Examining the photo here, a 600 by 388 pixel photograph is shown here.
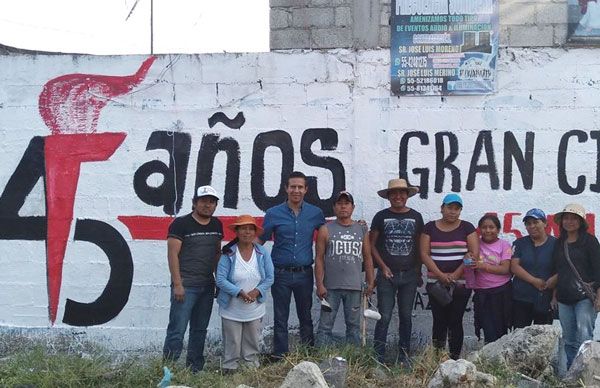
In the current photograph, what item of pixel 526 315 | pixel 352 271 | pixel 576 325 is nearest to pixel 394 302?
pixel 352 271

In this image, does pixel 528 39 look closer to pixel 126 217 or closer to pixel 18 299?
pixel 126 217

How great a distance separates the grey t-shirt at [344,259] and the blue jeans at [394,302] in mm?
251

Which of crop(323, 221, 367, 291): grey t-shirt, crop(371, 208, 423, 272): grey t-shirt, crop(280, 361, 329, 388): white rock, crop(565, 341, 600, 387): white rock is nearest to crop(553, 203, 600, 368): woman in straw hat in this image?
crop(565, 341, 600, 387): white rock

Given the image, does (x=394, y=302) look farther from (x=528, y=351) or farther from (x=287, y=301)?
(x=528, y=351)

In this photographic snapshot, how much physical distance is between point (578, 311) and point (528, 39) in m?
2.78

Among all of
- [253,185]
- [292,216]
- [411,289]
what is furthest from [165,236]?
[411,289]

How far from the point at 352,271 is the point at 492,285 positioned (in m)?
1.23

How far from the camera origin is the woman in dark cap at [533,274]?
652 centimetres

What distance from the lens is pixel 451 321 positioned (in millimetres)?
6824

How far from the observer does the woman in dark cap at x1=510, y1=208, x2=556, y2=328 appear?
652 centimetres

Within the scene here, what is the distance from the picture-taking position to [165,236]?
760 centimetres

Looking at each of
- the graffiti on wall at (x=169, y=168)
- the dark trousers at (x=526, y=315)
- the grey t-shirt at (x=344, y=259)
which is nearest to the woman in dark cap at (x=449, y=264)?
the dark trousers at (x=526, y=315)

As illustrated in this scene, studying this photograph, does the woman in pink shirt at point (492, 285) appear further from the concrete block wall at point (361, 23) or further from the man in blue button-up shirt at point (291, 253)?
the concrete block wall at point (361, 23)

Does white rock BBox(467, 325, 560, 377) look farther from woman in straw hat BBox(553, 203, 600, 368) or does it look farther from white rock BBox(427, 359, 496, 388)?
white rock BBox(427, 359, 496, 388)
